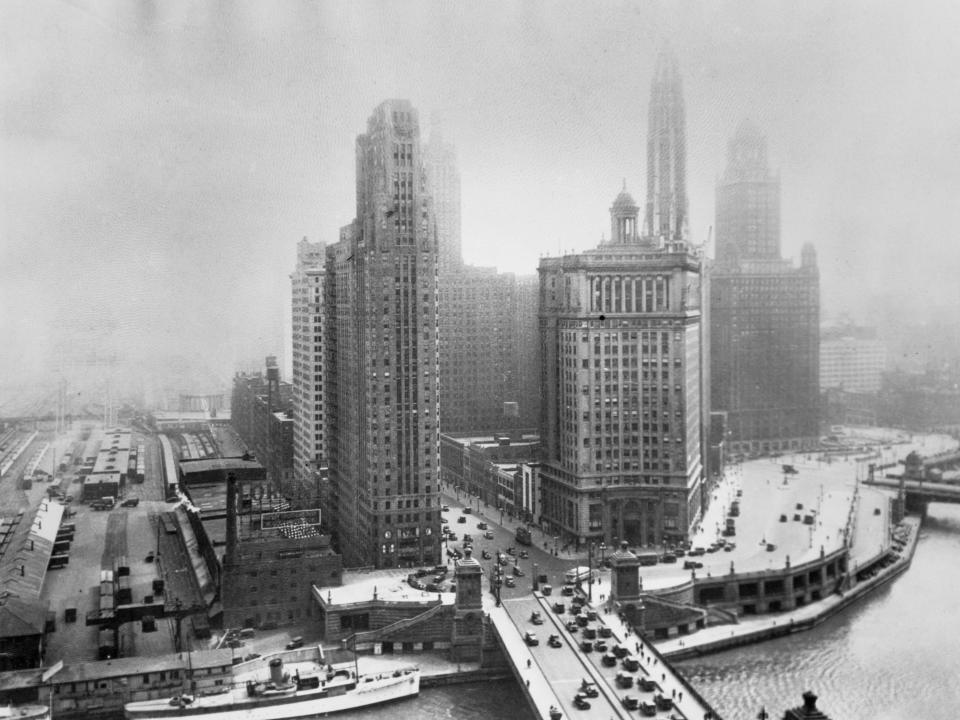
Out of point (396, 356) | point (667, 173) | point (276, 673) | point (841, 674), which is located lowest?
point (841, 674)

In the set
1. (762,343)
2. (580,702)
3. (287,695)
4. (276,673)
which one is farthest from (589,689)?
(762,343)

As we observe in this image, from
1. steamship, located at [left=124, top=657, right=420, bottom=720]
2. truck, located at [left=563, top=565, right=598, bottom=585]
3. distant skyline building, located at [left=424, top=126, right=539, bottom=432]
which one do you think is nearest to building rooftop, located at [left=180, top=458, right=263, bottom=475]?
distant skyline building, located at [left=424, top=126, right=539, bottom=432]

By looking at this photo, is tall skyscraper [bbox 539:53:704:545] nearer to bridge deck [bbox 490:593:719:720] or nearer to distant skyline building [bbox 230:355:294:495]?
bridge deck [bbox 490:593:719:720]

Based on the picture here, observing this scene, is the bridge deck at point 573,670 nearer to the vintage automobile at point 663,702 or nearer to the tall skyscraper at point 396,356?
the vintage automobile at point 663,702

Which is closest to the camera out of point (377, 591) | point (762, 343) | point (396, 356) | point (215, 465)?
point (377, 591)

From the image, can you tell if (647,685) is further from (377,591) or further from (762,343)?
(762,343)

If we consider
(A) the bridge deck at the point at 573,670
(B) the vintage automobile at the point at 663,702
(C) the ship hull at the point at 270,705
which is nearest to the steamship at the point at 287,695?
(C) the ship hull at the point at 270,705
